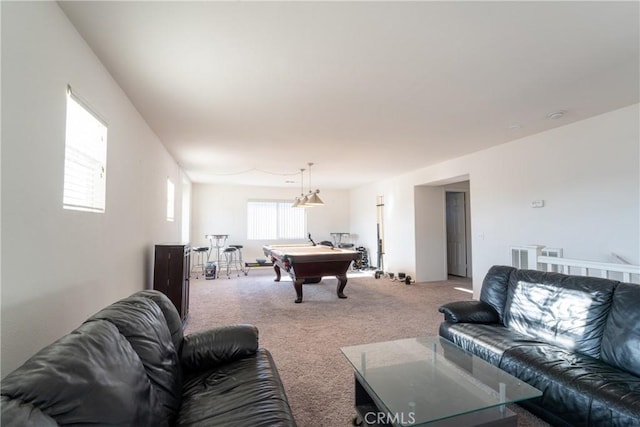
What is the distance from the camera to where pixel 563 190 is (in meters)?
3.69

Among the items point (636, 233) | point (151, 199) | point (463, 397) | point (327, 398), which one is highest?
point (151, 199)

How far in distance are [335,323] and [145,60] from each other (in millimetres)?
3327

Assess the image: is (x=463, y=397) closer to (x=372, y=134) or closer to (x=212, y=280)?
(x=372, y=134)

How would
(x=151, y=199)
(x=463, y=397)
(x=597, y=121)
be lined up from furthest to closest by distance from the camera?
(x=151, y=199) < (x=597, y=121) < (x=463, y=397)

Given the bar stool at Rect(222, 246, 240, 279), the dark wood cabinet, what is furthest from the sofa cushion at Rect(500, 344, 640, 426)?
the bar stool at Rect(222, 246, 240, 279)

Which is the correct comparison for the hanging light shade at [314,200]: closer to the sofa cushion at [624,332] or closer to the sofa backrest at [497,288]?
the sofa backrest at [497,288]

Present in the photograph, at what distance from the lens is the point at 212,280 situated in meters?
6.67

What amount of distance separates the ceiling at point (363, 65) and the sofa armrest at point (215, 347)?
6.46 ft

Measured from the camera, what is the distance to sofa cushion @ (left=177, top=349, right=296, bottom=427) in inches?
49.5

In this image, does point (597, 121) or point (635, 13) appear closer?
point (635, 13)

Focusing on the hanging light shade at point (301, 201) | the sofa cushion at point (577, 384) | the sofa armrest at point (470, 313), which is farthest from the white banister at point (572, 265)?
the hanging light shade at point (301, 201)

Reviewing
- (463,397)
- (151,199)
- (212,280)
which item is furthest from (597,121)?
(212,280)

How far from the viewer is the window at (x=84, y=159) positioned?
1.89 metres

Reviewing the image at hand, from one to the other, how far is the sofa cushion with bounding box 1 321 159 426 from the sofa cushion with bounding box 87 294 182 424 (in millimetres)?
78
